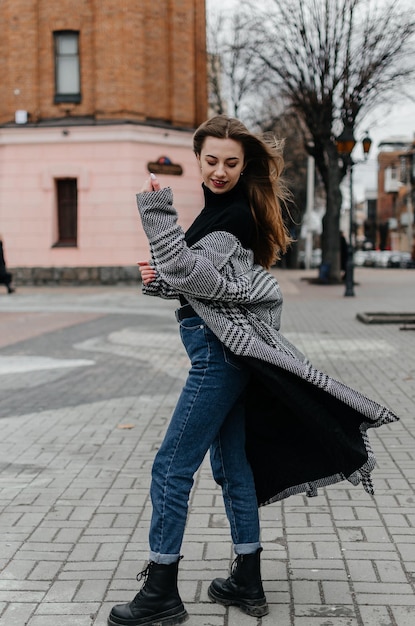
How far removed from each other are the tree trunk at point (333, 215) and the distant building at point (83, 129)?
5.39 metres

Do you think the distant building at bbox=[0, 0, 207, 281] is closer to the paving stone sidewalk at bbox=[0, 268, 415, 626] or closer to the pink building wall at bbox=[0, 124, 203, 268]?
the pink building wall at bbox=[0, 124, 203, 268]

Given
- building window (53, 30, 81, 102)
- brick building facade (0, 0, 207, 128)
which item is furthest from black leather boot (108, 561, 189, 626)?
building window (53, 30, 81, 102)

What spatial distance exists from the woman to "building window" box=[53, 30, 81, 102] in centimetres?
2573

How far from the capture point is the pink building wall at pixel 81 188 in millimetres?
27347

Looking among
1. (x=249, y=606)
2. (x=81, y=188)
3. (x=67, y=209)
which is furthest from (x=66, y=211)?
(x=249, y=606)

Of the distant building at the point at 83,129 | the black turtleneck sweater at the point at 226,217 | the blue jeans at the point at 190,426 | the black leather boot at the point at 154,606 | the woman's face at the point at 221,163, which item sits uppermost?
the distant building at the point at 83,129

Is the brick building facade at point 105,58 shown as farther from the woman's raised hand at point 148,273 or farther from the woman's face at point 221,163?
the woman's raised hand at point 148,273

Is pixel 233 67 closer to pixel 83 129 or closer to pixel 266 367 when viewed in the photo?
pixel 83 129

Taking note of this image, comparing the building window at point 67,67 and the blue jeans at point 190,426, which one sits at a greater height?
the building window at point 67,67

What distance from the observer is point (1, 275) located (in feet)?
75.5

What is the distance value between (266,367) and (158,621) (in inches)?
41.2

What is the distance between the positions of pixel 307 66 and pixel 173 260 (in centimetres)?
2889

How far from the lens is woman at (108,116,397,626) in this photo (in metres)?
3.13

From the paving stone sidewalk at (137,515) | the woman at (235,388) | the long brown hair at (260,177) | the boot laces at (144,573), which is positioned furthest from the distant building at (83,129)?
the boot laces at (144,573)
